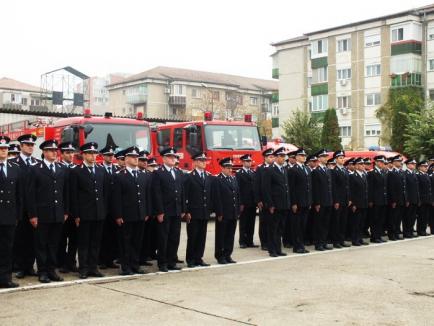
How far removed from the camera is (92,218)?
856 cm

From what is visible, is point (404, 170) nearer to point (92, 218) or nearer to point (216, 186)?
point (216, 186)

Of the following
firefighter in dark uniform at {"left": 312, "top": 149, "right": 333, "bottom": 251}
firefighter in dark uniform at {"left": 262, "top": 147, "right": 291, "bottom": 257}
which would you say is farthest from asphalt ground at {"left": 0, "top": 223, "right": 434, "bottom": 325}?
firefighter in dark uniform at {"left": 312, "top": 149, "right": 333, "bottom": 251}

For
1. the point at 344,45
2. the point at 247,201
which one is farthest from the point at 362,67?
the point at 247,201

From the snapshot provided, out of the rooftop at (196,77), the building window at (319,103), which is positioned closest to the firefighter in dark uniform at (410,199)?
the building window at (319,103)

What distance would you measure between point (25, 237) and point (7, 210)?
3.65 feet

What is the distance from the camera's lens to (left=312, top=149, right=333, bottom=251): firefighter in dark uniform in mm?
11578

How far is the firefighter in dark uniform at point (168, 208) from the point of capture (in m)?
9.13

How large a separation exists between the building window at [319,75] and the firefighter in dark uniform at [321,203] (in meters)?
38.1

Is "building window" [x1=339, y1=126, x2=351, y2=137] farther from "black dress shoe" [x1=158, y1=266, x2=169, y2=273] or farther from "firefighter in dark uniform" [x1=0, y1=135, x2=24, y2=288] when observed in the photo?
"firefighter in dark uniform" [x1=0, y1=135, x2=24, y2=288]

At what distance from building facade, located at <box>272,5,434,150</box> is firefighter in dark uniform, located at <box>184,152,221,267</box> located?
33.5 metres

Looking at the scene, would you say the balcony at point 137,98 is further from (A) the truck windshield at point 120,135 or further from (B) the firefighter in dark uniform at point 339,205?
(B) the firefighter in dark uniform at point 339,205

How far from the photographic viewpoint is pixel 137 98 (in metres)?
71.5

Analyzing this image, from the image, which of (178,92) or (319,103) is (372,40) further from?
(178,92)

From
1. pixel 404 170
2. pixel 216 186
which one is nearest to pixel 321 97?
pixel 404 170
